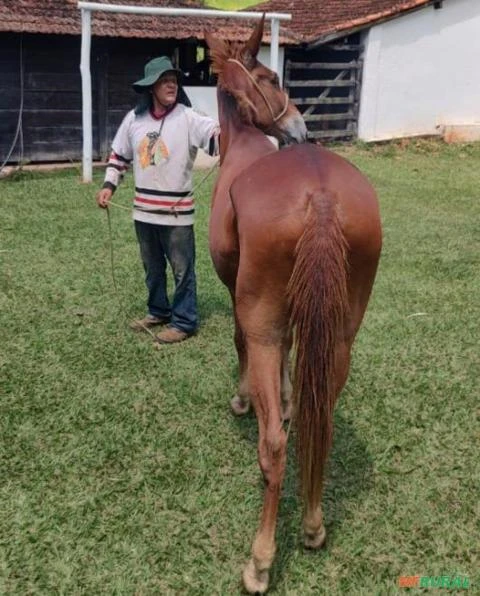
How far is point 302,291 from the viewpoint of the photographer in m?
2.46

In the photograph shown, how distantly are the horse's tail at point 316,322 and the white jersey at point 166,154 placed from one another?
7.08ft

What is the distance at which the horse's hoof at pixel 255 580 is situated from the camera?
8.38 ft

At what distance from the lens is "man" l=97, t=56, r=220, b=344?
446 cm

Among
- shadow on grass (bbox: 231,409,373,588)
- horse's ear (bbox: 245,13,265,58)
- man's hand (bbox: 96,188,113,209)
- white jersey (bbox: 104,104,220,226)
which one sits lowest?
shadow on grass (bbox: 231,409,373,588)

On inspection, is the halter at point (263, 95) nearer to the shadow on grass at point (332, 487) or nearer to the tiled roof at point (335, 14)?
the shadow on grass at point (332, 487)

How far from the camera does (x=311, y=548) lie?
9.21ft

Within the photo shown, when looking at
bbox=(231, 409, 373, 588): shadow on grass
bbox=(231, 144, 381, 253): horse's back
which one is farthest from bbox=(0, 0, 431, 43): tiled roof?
bbox=(231, 144, 381, 253): horse's back

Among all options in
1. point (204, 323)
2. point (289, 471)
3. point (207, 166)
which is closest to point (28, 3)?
point (207, 166)

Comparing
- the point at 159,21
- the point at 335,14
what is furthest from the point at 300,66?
the point at 159,21

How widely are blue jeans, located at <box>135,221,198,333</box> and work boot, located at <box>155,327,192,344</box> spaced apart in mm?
35

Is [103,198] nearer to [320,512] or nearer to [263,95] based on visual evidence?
[263,95]

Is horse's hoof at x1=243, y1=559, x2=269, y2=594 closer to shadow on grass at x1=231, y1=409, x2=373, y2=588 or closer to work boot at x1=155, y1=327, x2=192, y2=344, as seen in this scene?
shadow on grass at x1=231, y1=409, x2=373, y2=588

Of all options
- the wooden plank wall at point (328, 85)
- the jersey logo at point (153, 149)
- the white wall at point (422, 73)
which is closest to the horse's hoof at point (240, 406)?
the jersey logo at point (153, 149)

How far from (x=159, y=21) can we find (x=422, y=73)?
716 centimetres
